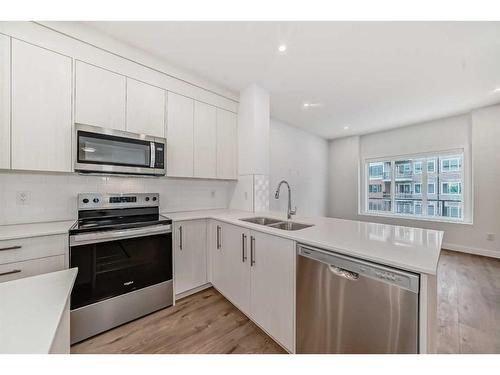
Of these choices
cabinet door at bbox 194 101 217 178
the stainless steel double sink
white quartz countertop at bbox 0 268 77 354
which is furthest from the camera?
cabinet door at bbox 194 101 217 178

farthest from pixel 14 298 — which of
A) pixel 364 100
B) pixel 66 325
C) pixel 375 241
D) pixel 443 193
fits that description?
pixel 443 193

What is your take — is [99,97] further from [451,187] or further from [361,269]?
[451,187]

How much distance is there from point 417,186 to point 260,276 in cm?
466

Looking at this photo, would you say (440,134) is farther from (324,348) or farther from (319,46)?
(324,348)

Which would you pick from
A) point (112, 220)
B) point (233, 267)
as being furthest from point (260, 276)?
point (112, 220)

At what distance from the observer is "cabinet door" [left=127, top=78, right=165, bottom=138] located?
196 centimetres

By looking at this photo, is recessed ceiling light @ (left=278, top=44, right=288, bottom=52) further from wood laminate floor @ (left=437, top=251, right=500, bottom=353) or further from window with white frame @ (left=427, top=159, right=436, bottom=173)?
window with white frame @ (left=427, top=159, right=436, bottom=173)

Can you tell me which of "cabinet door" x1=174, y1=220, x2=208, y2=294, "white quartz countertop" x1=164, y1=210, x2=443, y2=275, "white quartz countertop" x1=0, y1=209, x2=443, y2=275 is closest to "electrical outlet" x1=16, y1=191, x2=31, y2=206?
"white quartz countertop" x1=0, y1=209, x2=443, y2=275

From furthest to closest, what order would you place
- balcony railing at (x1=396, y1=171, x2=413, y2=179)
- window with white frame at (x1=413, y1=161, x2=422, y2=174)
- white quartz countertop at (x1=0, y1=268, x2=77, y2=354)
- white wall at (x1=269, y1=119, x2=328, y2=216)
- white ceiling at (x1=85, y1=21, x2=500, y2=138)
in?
balcony railing at (x1=396, y1=171, x2=413, y2=179) → window with white frame at (x1=413, y1=161, x2=422, y2=174) → white wall at (x1=269, y1=119, x2=328, y2=216) → white ceiling at (x1=85, y1=21, x2=500, y2=138) → white quartz countertop at (x1=0, y1=268, x2=77, y2=354)

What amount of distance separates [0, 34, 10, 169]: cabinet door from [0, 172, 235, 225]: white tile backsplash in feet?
1.00

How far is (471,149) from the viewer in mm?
3559

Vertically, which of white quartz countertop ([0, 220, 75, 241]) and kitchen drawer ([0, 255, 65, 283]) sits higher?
white quartz countertop ([0, 220, 75, 241])

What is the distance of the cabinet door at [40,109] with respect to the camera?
145cm

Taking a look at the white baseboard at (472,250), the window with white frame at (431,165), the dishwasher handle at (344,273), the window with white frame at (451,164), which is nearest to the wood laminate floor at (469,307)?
the white baseboard at (472,250)
